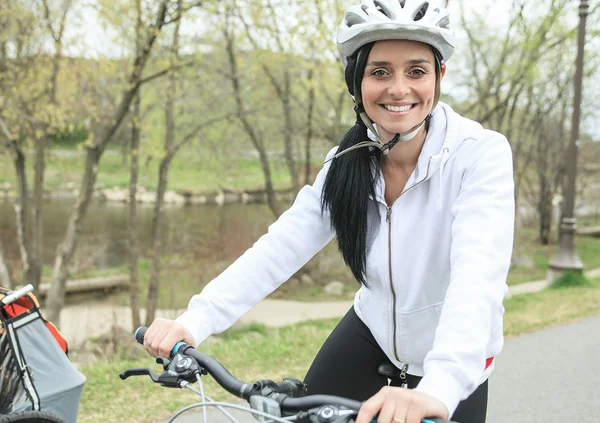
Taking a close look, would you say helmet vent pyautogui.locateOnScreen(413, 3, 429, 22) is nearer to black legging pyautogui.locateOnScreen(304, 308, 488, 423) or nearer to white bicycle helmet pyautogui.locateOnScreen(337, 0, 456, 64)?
white bicycle helmet pyautogui.locateOnScreen(337, 0, 456, 64)

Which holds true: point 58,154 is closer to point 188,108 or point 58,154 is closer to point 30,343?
point 188,108

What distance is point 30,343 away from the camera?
2.68 meters

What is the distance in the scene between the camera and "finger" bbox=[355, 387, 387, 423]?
1.36m

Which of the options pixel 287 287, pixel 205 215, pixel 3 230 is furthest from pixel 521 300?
pixel 205 215

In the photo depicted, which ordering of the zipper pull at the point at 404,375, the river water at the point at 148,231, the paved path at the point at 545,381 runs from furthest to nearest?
the river water at the point at 148,231
the paved path at the point at 545,381
the zipper pull at the point at 404,375

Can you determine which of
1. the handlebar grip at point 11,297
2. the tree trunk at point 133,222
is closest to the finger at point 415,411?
the handlebar grip at point 11,297

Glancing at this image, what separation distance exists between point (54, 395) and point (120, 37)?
925 cm

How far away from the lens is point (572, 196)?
11.2 m

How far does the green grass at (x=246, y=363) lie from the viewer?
421 cm

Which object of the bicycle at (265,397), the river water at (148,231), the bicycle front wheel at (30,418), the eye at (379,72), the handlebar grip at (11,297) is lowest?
the river water at (148,231)

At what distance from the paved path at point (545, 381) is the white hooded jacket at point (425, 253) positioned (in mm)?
1632

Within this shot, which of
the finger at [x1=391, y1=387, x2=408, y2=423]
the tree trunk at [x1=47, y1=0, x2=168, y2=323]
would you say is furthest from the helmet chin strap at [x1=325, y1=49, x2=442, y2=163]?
the tree trunk at [x1=47, y1=0, x2=168, y2=323]

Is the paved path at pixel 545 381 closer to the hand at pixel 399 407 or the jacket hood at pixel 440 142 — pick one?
the jacket hood at pixel 440 142

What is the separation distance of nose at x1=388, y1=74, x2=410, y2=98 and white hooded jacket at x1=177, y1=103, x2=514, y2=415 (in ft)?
0.76
